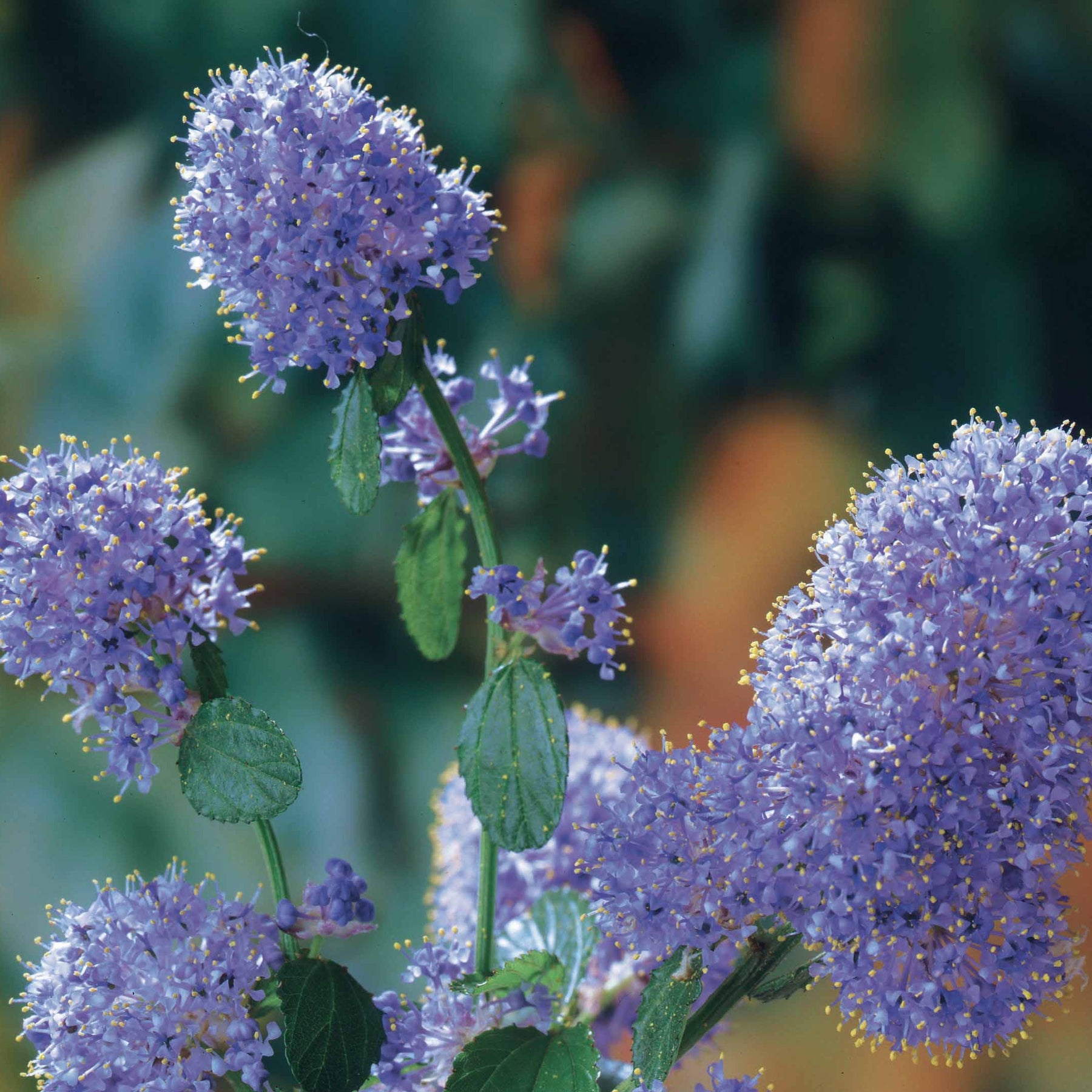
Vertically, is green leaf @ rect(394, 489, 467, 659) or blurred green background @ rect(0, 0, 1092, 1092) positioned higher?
blurred green background @ rect(0, 0, 1092, 1092)

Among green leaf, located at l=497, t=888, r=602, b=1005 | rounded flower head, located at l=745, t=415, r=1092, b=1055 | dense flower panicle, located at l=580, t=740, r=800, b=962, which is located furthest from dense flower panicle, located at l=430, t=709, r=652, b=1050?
rounded flower head, located at l=745, t=415, r=1092, b=1055

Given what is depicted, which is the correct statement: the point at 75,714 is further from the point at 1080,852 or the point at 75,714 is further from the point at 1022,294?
the point at 1022,294

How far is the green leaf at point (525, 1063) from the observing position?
2.88 ft

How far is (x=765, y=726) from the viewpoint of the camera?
78cm

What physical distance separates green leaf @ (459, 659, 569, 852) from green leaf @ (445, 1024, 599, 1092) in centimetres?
13

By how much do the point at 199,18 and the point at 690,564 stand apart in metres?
1.13

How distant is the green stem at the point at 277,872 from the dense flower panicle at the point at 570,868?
0.26 meters

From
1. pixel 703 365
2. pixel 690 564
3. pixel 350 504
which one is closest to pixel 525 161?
pixel 703 365

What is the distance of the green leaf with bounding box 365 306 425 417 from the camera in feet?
3.01

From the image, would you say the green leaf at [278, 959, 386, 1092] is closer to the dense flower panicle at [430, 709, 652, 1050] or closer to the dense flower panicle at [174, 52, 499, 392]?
the dense flower panicle at [430, 709, 652, 1050]

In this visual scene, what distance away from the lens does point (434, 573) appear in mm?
1091

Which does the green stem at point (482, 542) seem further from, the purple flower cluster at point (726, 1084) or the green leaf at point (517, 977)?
the purple flower cluster at point (726, 1084)

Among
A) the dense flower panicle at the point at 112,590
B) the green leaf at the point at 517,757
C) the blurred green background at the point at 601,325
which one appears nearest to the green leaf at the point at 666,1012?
the green leaf at the point at 517,757

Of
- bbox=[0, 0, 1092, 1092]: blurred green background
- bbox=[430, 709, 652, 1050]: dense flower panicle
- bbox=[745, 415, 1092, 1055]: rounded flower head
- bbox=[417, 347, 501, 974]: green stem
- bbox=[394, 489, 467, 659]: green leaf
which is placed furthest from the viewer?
bbox=[0, 0, 1092, 1092]: blurred green background
